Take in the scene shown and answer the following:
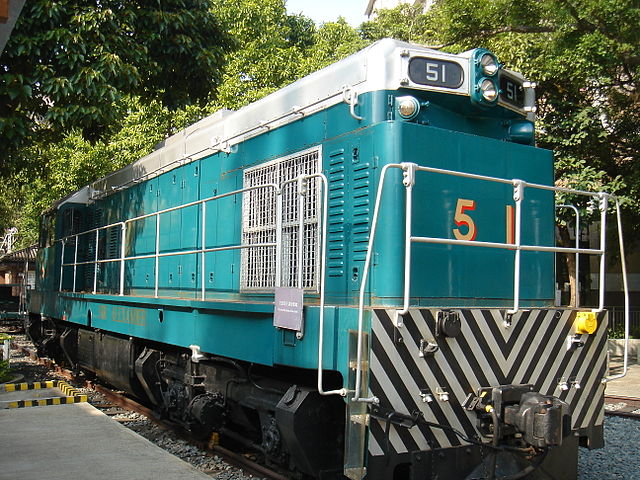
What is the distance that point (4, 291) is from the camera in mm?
23781

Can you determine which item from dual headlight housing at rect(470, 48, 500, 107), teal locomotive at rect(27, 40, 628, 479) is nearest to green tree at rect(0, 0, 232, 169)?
teal locomotive at rect(27, 40, 628, 479)

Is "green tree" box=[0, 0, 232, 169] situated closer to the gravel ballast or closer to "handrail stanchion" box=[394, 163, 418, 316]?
the gravel ballast

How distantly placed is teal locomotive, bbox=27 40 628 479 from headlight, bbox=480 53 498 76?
1 cm

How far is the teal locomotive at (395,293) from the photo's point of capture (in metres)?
3.98

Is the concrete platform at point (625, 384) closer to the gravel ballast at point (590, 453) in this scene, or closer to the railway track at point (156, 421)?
the gravel ballast at point (590, 453)

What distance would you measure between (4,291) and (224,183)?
20.3 m

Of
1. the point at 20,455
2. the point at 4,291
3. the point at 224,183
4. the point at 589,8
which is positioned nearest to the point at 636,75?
the point at 589,8

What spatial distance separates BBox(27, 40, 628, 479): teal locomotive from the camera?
3979mm

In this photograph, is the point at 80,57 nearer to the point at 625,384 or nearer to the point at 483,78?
the point at 483,78

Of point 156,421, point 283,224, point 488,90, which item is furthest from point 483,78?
point 156,421

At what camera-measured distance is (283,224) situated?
5109 millimetres

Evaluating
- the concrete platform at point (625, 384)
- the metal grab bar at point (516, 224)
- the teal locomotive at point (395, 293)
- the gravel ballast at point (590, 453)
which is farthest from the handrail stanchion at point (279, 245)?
the concrete platform at point (625, 384)

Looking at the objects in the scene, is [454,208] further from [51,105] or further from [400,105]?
[51,105]

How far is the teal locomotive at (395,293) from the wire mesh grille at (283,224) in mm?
19
